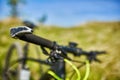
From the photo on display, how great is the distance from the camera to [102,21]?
18531 millimetres

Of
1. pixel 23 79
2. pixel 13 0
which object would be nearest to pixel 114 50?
pixel 23 79

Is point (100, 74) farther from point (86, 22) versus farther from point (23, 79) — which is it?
point (86, 22)

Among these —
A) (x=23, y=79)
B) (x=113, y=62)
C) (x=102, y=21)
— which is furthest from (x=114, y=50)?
(x=102, y=21)

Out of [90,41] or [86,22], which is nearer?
[90,41]

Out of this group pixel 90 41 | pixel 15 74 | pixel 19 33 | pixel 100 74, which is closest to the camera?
pixel 19 33

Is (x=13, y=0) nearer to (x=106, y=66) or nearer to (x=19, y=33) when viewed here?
(x=106, y=66)

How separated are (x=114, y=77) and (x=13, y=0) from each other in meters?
42.9

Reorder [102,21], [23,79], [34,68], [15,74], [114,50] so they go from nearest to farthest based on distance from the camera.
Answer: [23,79]
[15,74]
[114,50]
[34,68]
[102,21]

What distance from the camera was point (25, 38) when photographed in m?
2.42

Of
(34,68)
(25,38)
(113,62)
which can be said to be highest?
(25,38)

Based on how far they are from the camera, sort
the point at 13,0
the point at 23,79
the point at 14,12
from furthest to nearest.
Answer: the point at 14,12 < the point at 13,0 < the point at 23,79

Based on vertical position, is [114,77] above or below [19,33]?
below

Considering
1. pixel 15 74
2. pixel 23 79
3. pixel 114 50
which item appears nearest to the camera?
pixel 23 79

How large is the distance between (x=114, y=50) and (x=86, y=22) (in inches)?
431
